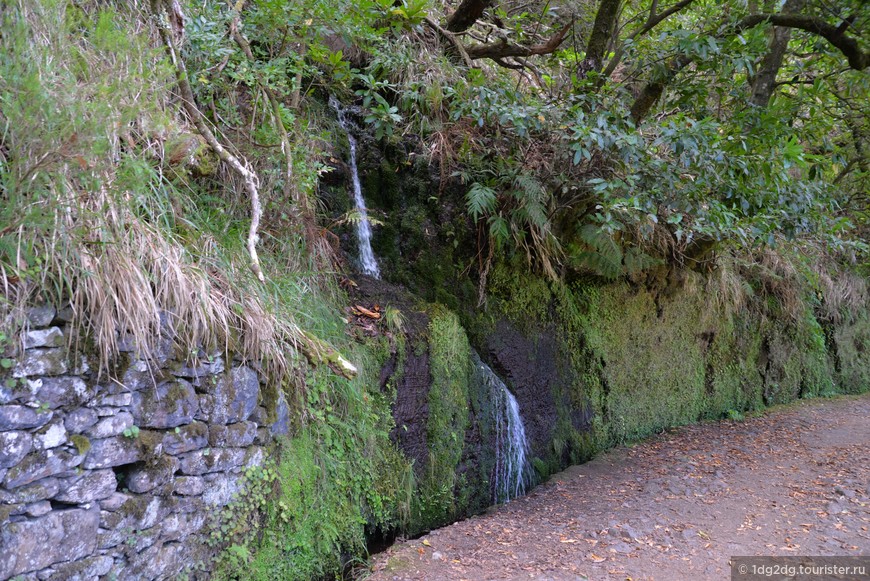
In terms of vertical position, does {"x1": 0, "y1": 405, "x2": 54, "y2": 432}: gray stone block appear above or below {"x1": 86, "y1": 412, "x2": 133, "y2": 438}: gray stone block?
above

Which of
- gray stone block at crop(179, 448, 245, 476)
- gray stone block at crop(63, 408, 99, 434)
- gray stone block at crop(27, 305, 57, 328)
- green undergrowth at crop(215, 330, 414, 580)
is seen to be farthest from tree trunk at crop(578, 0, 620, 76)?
gray stone block at crop(63, 408, 99, 434)

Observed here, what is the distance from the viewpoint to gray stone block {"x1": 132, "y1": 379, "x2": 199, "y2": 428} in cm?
352

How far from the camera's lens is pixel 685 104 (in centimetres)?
729

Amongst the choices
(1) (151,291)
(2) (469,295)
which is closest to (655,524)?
(2) (469,295)

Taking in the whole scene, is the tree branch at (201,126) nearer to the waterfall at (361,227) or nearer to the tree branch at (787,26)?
the waterfall at (361,227)

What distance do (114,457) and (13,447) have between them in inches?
21.6

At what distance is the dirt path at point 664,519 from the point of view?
4.69m

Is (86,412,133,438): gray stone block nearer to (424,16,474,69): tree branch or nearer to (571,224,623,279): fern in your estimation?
(571,224,623,279): fern

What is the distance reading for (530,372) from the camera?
7242 millimetres

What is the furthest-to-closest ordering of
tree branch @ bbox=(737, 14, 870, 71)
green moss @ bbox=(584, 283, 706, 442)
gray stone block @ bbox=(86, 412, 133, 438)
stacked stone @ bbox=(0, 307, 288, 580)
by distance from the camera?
green moss @ bbox=(584, 283, 706, 442) < tree branch @ bbox=(737, 14, 870, 71) < gray stone block @ bbox=(86, 412, 133, 438) < stacked stone @ bbox=(0, 307, 288, 580)

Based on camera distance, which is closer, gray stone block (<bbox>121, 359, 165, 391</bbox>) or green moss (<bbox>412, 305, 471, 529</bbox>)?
gray stone block (<bbox>121, 359, 165, 391</bbox>)

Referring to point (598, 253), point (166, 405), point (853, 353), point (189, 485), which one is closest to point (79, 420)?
point (166, 405)

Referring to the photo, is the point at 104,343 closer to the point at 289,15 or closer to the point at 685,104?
the point at 289,15

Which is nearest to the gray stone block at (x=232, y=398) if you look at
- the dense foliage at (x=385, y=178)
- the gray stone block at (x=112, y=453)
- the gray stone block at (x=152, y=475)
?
the dense foliage at (x=385, y=178)
